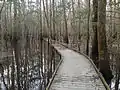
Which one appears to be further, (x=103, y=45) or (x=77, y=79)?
(x=103, y=45)

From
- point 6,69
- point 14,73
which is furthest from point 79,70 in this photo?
point 6,69

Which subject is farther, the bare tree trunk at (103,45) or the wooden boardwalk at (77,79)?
the bare tree trunk at (103,45)

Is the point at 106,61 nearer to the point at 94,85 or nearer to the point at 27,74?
the point at 94,85

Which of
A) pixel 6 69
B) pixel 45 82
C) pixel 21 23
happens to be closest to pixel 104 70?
pixel 45 82

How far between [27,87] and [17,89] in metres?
0.47

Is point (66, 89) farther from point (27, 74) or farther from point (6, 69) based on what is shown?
point (6, 69)

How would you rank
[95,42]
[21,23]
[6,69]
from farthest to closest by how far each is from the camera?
[21,23]
[95,42]
[6,69]

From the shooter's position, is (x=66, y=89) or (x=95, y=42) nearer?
(x=66, y=89)

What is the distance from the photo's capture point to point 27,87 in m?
10.1

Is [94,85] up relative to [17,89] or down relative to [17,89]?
up

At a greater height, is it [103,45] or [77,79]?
[103,45]

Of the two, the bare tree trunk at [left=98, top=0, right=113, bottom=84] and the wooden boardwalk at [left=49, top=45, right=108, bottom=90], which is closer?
the wooden boardwalk at [left=49, top=45, right=108, bottom=90]

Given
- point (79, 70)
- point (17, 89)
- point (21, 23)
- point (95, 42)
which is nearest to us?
point (17, 89)

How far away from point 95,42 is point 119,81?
245 inches
